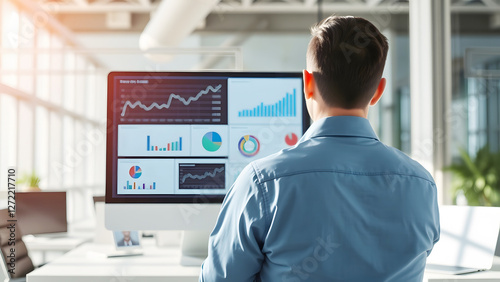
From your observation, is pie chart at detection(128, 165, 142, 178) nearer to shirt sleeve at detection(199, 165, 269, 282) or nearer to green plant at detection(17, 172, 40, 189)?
shirt sleeve at detection(199, 165, 269, 282)

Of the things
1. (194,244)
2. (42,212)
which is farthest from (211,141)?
(42,212)

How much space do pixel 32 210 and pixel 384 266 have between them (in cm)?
301

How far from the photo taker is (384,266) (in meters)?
0.81

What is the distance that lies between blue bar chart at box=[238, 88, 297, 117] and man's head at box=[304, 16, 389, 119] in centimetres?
68

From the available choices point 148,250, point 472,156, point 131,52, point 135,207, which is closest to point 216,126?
point 135,207

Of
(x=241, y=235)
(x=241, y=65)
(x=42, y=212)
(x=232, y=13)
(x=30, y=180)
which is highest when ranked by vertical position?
(x=232, y=13)

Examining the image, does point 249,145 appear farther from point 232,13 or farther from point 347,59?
point 232,13

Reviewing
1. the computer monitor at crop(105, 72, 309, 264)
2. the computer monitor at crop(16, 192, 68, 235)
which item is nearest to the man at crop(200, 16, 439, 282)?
the computer monitor at crop(105, 72, 309, 264)

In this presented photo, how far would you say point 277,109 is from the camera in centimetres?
157

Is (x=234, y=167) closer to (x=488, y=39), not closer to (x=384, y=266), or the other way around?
(x=384, y=266)

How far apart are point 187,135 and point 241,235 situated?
2.56 feet

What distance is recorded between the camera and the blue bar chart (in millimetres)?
1562

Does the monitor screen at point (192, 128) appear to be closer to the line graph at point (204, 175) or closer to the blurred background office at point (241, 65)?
the line graph at point (204, 175)

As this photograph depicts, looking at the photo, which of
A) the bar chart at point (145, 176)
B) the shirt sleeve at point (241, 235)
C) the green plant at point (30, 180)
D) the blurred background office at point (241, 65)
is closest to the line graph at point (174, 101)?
the bar chart at point (145, 176)
